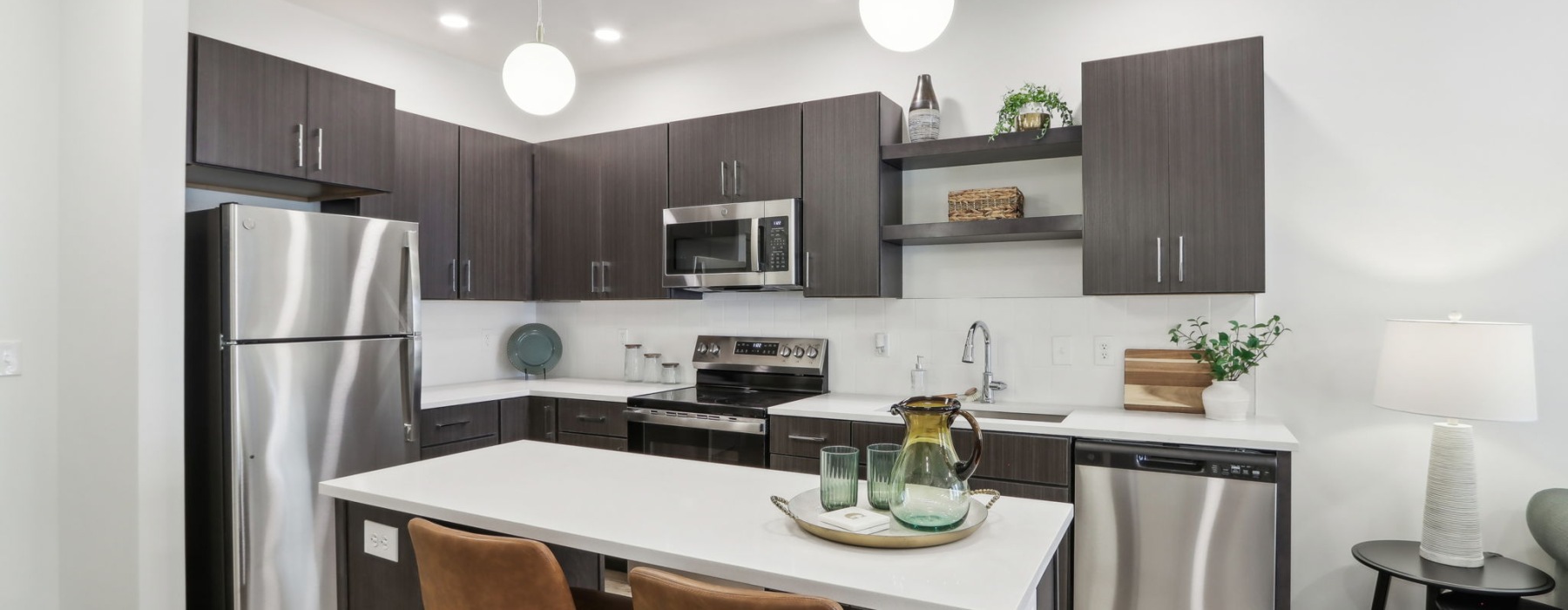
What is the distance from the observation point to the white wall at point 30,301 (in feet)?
8.69

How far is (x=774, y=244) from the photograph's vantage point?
355 centimetres

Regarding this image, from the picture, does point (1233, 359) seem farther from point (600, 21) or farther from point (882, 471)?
point (600, 21)

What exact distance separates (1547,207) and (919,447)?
8.67 ft

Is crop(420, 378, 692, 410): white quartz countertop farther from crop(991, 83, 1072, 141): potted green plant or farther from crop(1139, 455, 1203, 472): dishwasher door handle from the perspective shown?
crop(1139, 455, 1203, 472): dishwasher door handle

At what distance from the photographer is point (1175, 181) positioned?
2.81 metres

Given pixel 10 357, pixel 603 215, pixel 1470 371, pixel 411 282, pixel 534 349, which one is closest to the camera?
pixel 1470 371

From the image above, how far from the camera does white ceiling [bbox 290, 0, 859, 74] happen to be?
3.53 metres

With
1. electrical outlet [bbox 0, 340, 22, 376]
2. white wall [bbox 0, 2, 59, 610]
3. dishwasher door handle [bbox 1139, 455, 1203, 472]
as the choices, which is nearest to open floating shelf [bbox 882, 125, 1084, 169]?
dishwasher door handle [bbox 1139, 455, 1203, 472]

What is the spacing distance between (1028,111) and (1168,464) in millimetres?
1420

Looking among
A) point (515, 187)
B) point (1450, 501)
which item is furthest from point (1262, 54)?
point (515, 187)

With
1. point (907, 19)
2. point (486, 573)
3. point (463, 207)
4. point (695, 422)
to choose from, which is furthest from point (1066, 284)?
point (463, 207)

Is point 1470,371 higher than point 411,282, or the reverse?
point 411,282

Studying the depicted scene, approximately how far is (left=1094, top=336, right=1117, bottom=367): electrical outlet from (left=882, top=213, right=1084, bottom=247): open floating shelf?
0.43 metres

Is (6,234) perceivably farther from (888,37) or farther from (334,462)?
(888,37)
